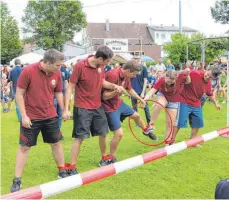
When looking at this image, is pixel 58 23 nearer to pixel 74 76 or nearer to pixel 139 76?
pixel 139 76

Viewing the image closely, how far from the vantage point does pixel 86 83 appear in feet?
17.7

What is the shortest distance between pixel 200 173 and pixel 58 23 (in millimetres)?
63000

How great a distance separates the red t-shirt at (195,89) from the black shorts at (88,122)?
2256 mm

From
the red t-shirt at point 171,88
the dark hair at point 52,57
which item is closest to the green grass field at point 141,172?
the red t-shirt at point 171,88

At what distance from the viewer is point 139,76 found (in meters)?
10.0

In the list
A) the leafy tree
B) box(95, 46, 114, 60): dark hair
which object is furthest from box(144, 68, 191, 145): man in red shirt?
the leafy tree

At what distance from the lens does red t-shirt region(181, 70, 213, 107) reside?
23.6ft

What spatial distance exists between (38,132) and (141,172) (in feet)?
5.43

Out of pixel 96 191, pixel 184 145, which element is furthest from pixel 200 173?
pixel 96 191

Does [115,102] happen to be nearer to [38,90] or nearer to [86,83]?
[86,83]

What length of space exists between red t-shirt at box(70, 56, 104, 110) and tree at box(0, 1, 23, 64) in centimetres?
5199

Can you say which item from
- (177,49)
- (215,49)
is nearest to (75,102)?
(215,49)

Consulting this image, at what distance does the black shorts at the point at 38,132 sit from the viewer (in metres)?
4.88

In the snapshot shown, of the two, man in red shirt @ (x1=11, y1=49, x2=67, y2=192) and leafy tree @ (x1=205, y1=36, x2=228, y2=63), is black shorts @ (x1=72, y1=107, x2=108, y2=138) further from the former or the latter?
leafy tree @ (x1=205, y1=36, x2=228, y2=63)
